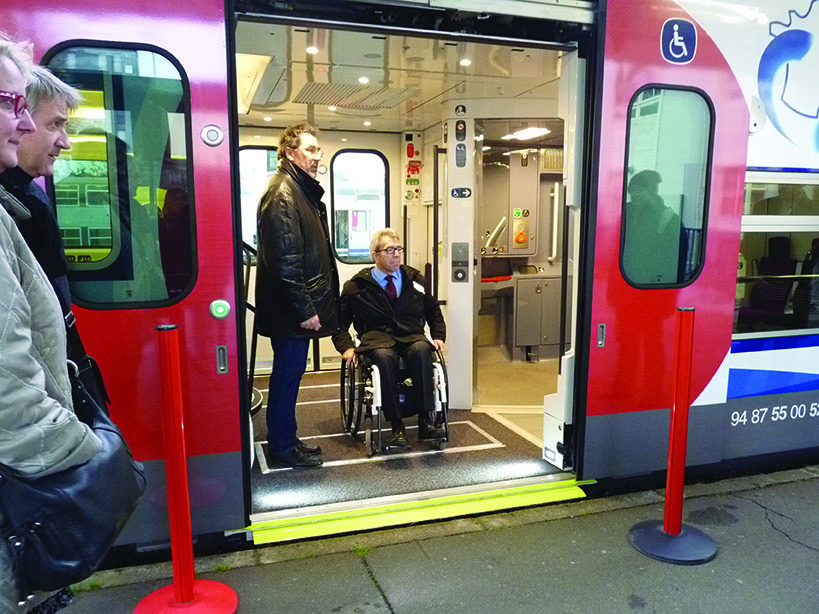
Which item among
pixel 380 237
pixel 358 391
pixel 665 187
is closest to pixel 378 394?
pixel 358 391

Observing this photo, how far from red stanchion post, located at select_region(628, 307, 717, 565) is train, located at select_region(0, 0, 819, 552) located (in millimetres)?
77

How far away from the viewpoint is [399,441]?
3854 millimetres

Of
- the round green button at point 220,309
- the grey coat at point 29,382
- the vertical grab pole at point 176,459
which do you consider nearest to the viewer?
the grey coat at point 29,382

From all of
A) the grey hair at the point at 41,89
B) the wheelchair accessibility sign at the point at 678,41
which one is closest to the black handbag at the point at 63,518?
the grey hair at the point at 41,89

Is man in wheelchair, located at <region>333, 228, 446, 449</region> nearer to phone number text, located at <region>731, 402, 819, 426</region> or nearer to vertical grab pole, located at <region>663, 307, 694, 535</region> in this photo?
vertical grab pole, located at <region>663, 307, 694, 535</region>

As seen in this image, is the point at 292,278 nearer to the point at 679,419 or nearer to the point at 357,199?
the point at 679,419

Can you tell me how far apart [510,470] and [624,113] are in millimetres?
2007

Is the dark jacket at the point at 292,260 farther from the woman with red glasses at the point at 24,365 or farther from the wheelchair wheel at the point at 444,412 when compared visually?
the woman with red glasses at the point at 24,365

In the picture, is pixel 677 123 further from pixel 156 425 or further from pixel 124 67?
pixel 156 425

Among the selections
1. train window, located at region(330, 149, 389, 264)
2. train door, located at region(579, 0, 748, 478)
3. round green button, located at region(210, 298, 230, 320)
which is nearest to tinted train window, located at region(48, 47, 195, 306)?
round green button, located at region(210, 298, 230, 320)

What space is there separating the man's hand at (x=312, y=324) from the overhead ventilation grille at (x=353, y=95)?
1947mm

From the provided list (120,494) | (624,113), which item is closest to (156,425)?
(120,494)

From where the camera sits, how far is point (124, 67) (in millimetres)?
2410

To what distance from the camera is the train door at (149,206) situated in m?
2.38
